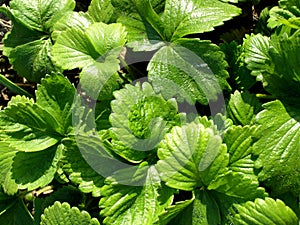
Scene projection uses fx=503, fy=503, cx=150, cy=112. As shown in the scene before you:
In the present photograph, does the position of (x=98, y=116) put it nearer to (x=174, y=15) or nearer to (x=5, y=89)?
(x=174, y=15)

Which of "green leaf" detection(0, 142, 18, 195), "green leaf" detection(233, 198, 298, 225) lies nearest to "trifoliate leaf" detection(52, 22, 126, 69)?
"green leaf" detection(0, 142, 18, 195)

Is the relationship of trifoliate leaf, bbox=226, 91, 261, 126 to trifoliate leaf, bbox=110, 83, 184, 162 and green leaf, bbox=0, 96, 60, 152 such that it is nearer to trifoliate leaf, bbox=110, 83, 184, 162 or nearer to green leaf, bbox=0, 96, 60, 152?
trifoliate leaf, bbox=110, 83, 184, 162

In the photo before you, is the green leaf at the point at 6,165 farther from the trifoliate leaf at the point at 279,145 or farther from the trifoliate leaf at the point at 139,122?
the trifoliate leaf at the point at 279,145

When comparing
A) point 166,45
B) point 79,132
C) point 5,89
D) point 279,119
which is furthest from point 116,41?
point 5,89

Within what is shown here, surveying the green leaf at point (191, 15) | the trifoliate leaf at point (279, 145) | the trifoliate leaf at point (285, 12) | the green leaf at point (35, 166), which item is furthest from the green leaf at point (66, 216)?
the trifoliate leaf at point (285, 12)

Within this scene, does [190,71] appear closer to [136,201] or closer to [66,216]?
[136,201]

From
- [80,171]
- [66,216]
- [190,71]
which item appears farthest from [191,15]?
[66,216]

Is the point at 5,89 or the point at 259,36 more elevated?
the point at 259,36
